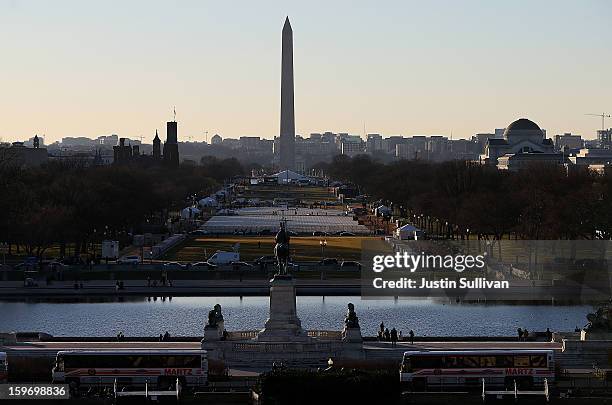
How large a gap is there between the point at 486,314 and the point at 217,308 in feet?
48.2

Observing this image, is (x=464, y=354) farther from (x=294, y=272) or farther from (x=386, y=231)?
(x=386, y=231)

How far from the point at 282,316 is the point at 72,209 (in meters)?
38.7

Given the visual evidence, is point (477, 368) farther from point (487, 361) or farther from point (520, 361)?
point (520, 361)

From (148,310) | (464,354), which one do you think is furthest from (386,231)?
(464,354)

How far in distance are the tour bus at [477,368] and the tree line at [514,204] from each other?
1531 inches

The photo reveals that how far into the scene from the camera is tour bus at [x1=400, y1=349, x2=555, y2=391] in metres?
44.1

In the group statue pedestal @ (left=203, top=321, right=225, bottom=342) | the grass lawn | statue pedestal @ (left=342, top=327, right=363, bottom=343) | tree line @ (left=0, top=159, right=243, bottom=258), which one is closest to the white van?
the grass lawn

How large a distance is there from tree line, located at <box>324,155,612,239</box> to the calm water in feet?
59.9

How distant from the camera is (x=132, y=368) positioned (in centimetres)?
4478

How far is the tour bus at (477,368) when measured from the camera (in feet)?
145

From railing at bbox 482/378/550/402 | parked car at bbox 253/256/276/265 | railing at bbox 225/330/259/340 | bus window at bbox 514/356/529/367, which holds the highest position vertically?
parked car at bbox 253/256/276/265
